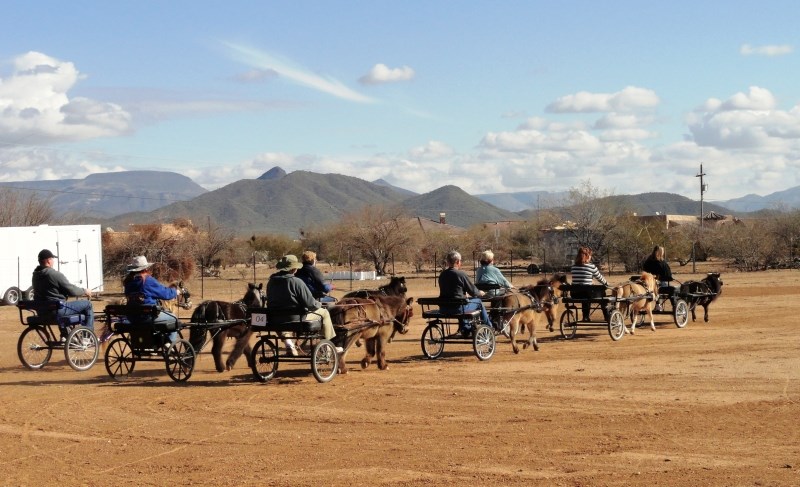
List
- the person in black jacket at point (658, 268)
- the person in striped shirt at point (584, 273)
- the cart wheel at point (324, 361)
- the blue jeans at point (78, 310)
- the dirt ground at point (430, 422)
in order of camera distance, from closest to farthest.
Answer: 1. the dirt ground at point (430, 422)
2. the cart wheel at point (324, 361)
3. the blue jeans at point (78, 310)
4. the person in striped shirt at point (584, 273)
5. the person in black jacket at point (658, 268)

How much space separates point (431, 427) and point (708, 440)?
9.36 ft

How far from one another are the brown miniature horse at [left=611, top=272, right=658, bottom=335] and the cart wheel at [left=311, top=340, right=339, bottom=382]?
7.14 metres

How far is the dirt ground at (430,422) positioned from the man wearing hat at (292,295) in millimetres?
972

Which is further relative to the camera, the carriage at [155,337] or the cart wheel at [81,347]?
the cart wheel at [81,347]

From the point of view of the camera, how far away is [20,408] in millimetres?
11953

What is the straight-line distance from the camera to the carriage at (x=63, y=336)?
49.3 feet

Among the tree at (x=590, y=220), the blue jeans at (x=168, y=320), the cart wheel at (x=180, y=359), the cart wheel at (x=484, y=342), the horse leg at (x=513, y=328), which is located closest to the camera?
the cart wheel at (x=180, y=359)

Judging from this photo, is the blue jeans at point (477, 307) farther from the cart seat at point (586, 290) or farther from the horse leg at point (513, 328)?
the cart seat at point (586, 290)

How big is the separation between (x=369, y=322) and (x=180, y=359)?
9.46 ft

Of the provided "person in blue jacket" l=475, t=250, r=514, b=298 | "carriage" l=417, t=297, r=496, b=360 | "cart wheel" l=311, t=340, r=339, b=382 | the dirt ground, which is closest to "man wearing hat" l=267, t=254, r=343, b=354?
"cart wheel" l=311, t=340, r=339, b=382

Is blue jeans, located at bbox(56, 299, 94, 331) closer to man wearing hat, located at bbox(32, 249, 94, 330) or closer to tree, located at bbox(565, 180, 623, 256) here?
man wearing hat, located at bbox(32, 249, 94, 330)

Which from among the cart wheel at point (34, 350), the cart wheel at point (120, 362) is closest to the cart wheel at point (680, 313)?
the cart wheel at point (120, 362)

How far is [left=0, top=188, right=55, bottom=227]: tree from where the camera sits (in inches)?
2459

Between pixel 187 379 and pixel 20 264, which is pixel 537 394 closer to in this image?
pixel 187 379
